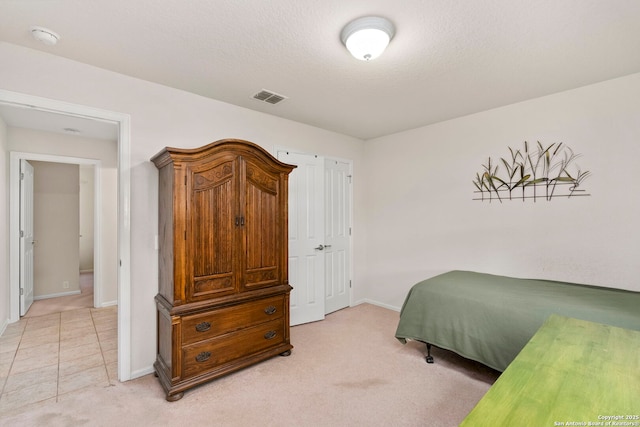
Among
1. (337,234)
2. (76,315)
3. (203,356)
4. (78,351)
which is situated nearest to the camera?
(203,356)

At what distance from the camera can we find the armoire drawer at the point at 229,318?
2.29 meters

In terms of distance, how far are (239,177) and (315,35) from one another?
125 centimetres

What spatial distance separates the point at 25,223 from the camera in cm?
403

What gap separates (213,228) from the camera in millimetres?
2441

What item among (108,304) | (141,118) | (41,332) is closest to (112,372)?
(41,332)

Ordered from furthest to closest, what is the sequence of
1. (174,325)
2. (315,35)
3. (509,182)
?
1. (509,182)
2. (174,325)
3. (315,35)

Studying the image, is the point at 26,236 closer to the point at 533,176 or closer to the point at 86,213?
the point at 86,213

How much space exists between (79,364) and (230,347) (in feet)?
4.83

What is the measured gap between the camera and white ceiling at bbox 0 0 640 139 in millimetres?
1694

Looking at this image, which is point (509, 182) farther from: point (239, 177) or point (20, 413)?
point (20, 413)

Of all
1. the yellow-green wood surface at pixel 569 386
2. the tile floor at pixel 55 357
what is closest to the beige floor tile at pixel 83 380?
the tile floor at pixel 55 357

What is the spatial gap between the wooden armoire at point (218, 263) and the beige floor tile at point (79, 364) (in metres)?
0.68

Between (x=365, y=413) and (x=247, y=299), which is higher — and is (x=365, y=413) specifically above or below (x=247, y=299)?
below

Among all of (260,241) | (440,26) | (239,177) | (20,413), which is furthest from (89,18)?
(20,413)
